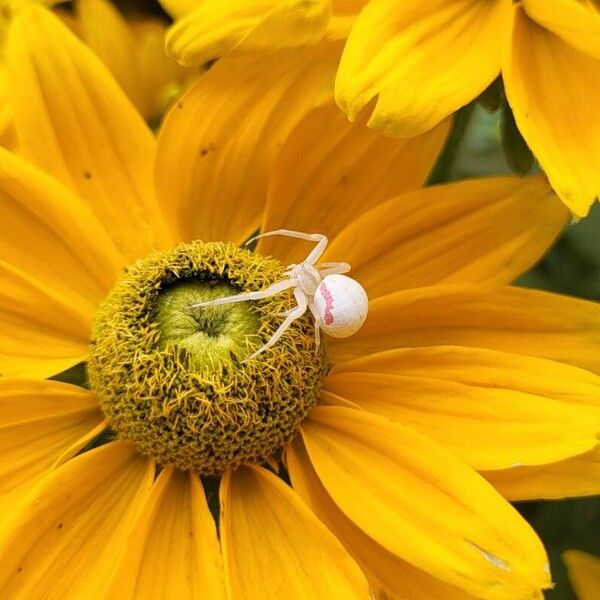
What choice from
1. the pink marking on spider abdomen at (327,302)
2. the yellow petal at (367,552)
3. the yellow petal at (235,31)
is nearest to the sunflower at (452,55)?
the yellow petal at (235,31)

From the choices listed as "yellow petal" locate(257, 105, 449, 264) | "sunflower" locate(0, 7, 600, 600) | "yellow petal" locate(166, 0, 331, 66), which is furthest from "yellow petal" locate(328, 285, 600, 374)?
"yellow petal" locate(166, 0, 331, 66)

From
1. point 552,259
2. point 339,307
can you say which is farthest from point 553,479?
point 552,259

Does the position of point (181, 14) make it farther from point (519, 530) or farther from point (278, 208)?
point (519, 530)

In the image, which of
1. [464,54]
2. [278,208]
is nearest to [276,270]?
A: [278,208]

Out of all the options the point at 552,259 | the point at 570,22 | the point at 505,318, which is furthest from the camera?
the point at 552,259

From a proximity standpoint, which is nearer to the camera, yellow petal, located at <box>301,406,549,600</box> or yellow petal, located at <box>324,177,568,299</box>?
yellow petal, located at <box>301,406,549,600</box>

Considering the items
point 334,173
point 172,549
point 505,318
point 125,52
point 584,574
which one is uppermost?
point 125,52

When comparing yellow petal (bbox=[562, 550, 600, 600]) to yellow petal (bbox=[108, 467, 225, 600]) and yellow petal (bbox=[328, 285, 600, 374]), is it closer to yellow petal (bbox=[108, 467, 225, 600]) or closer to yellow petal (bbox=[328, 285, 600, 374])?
yellow petal (bbox=[328, 285, 600, 374])

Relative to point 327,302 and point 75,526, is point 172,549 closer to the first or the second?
point 75,526
